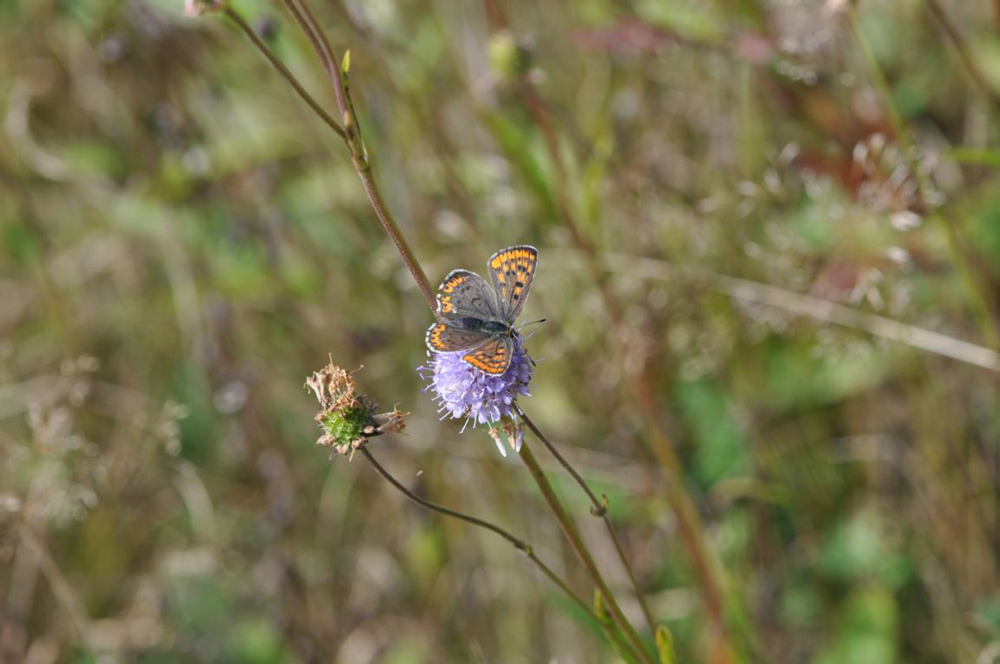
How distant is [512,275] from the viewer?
1477 mm

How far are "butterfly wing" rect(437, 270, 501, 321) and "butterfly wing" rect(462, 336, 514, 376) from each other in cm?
15

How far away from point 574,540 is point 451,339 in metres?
0.35

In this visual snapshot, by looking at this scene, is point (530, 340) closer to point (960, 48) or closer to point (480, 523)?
point (960, 48)

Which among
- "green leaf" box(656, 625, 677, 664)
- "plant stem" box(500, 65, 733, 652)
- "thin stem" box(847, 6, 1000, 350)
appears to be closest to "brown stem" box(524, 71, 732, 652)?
"plant stem" box(500, 65, 733, 652)

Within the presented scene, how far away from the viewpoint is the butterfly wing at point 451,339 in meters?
1.37

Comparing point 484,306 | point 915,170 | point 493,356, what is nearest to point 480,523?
point 493,356

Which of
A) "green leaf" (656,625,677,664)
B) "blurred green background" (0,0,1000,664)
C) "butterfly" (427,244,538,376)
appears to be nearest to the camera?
"butterfly" (427,244,538,376)

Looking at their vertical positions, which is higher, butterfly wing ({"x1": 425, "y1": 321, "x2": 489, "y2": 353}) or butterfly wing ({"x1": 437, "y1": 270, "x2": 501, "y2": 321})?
butterfly wing ({"x1": 437, "y1": 270, "x2": 501, "y2": 321})

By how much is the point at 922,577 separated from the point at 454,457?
1350mm

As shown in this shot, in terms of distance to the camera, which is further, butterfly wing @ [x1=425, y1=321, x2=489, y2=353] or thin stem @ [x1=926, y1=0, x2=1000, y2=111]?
thin stem @ [x1=926, y1=0, x2=1000, y2=111]

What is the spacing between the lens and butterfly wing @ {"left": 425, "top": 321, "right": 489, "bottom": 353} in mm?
1370

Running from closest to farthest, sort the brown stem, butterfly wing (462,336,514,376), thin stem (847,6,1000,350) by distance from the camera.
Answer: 1. butterfly wing (462,336,514,376)
2. thin stem (847,6,1000,350)
3. the brown stem

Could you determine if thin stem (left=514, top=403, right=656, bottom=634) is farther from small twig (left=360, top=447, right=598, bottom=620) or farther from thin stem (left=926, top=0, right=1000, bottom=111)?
thin stem (left=926, top=0, right=1000, bottom=111)

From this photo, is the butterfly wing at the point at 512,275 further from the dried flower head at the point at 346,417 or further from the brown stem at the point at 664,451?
the brown stem at the point at 664,451
